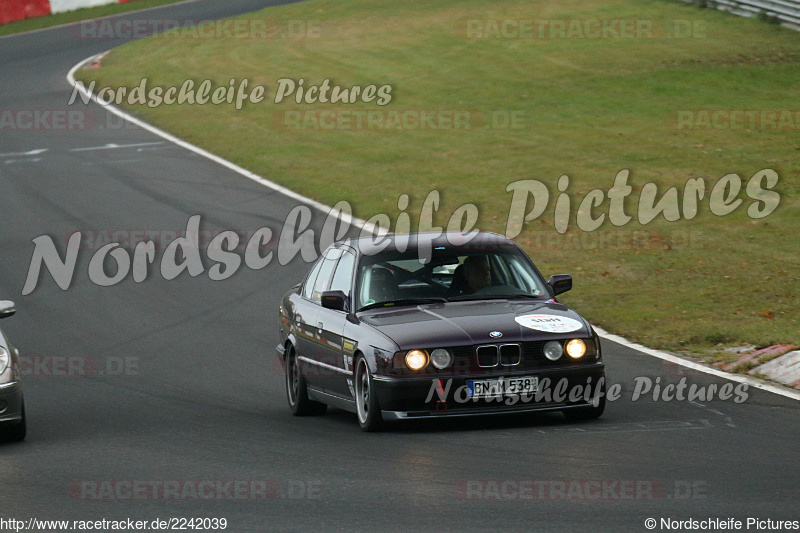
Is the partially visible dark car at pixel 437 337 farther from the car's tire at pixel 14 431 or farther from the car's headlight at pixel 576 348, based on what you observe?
the car's tire at pixel 14 431

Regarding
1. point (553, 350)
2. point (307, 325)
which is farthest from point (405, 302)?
point (553, 350)

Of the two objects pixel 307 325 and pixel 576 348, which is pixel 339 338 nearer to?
pixel 307 325

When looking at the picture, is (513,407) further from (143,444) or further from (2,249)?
(2,249)

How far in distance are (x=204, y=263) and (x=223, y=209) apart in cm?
331

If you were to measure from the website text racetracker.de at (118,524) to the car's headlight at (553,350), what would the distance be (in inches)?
131

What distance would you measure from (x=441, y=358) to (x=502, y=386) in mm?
481

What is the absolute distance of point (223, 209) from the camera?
73.4ft

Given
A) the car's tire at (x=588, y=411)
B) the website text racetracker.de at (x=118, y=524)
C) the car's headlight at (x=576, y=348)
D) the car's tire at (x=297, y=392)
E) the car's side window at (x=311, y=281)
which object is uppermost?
the website text racetracker.de at (x=118, y=524)

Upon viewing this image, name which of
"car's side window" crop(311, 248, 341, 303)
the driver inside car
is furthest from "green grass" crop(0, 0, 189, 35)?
the driver inside car

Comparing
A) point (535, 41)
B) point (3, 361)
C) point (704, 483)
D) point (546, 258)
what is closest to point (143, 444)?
point (3, 361)

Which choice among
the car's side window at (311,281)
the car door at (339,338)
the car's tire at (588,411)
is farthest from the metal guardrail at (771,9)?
the car's tire at (588,411)

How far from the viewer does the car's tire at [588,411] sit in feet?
31.8

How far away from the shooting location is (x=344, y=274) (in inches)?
433

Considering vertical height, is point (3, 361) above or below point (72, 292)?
above
